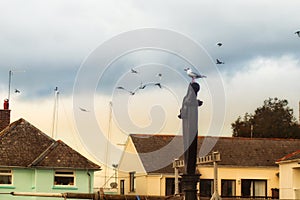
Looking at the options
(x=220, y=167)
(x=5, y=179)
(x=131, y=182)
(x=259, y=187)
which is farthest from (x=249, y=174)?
(x=5, y=179)

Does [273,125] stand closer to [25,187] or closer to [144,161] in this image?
[144,161]

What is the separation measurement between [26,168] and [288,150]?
23.3m

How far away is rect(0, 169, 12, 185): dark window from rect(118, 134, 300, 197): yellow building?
1170cm

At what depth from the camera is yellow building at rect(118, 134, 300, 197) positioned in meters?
52.5

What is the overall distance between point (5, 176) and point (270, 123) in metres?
45.8

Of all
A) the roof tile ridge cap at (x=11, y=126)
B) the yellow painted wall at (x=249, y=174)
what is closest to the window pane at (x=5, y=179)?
the roof tile ridge cap at (x=11, y=126)

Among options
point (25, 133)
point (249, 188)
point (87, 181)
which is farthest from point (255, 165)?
point (25, 133)

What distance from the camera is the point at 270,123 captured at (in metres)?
84.0

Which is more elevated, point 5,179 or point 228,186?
point 5,179

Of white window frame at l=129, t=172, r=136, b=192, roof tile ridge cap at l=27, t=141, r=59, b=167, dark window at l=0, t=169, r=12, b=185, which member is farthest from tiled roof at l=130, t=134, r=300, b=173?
dark window at l=0, t=169, r=12, b=185

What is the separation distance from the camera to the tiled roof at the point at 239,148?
178ft

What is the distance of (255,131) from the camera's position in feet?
273

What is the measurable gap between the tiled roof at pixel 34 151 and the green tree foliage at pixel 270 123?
3886 cm

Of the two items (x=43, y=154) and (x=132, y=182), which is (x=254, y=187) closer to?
(x=132, y=182)
